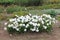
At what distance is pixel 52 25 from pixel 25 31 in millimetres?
957

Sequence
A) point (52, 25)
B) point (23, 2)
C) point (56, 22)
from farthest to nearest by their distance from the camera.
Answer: point (23, 2), point (56, 22), point (52, 25)

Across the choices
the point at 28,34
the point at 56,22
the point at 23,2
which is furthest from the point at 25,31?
the point at 23,2

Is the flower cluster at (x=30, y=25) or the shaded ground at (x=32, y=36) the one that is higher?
the flower cluster at (x=30, y=25)

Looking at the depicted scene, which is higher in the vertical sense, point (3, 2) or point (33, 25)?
point (33, 25)

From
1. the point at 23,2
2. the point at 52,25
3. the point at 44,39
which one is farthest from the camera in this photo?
the point at 23,2

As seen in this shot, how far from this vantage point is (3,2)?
1249cm

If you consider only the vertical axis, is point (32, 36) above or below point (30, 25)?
below

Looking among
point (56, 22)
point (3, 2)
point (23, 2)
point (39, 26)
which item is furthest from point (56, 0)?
point (39, 26)

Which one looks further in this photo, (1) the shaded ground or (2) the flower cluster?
(2) the flower cluster

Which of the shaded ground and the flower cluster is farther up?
the flower cluster

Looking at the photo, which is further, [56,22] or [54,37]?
[56,22]

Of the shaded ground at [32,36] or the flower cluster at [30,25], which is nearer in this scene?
the shaded ground at [32,36]

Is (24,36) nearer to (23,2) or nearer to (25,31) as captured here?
(25,31)

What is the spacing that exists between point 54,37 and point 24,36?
81cm
